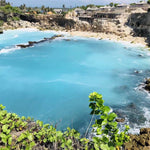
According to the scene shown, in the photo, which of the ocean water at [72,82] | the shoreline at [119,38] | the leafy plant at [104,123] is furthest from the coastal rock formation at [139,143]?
the shoreline at [119,38]

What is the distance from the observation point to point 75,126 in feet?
33.5

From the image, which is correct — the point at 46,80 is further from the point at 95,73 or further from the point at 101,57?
the point at 101,57

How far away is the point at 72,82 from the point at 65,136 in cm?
1172

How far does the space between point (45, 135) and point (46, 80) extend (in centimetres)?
1205

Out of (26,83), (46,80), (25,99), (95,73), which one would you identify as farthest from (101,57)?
(25,99)

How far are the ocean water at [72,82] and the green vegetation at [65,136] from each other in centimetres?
125

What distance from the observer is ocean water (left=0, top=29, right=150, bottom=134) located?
11.5 meters

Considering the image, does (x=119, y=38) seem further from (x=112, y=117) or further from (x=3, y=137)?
(x=3, y=137)

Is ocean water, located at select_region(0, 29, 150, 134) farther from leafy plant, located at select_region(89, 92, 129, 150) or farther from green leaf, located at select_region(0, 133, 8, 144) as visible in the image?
leafy plant, located at select_region(89, 92, 129, 150)

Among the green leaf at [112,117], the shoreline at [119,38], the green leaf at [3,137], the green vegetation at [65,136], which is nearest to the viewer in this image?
the green leaf at [112,117]

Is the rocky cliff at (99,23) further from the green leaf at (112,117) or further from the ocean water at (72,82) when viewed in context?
the green leaf at (112,117)

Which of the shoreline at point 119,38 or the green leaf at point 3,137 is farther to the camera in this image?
the shoreline at point 119,38

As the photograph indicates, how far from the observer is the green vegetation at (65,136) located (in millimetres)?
3951

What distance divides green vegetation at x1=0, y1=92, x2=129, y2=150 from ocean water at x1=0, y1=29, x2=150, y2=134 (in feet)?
4.10
